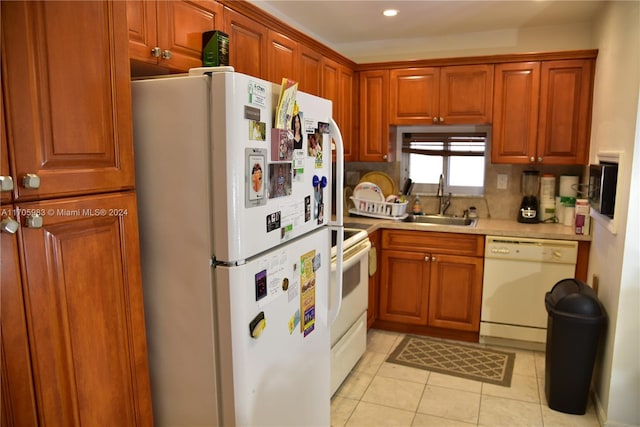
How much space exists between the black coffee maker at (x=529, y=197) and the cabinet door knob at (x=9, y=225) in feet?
11.4

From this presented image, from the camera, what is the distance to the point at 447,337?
3.65m

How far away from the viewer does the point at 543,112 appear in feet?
11.3

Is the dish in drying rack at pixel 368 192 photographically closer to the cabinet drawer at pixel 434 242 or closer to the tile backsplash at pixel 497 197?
the cabinet drawer at pixel 434 242

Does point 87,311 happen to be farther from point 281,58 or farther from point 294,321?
point 281,58

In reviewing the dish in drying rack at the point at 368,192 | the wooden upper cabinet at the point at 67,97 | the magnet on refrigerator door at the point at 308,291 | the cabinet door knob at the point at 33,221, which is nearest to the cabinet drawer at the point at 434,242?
the dish in drying rack at the point at 368,192

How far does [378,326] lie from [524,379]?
118 centimetres

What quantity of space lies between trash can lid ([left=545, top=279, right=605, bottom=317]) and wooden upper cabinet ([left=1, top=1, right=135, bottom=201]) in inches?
91.4

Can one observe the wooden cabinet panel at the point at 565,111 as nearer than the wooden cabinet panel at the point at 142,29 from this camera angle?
No

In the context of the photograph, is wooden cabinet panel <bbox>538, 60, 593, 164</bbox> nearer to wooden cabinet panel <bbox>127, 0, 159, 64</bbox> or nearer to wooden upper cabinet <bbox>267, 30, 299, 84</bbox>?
wooden upper cabinet <bbox>267, 30, 299, 84</bbox>

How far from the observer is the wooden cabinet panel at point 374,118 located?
3863mm

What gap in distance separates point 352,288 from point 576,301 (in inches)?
48.3

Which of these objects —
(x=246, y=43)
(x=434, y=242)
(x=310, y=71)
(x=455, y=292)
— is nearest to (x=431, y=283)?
(x=455, y=292)

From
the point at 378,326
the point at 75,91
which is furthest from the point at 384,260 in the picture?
the point at 75,91

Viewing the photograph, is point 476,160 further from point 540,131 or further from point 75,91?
point 75,91
